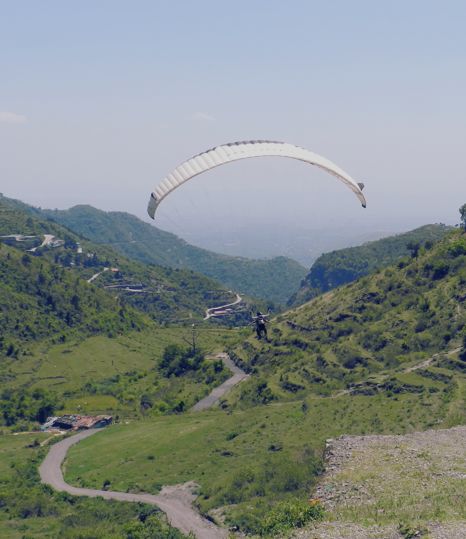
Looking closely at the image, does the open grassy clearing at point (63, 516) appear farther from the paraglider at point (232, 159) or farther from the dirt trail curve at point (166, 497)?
the paraglider at point (232, 159)

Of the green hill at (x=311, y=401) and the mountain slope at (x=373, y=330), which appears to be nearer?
the green hill at (x=311, y=401)

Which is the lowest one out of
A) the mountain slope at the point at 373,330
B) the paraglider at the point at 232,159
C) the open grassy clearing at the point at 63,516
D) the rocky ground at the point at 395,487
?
the open grassy clearing at the point at 63,516

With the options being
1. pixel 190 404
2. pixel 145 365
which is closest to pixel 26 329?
pixel 145 365

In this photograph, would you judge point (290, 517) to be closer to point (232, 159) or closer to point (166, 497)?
point (166, 497)

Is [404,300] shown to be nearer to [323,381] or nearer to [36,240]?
[323,381]

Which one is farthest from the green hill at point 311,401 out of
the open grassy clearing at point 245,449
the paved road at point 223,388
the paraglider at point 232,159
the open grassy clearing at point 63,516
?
the paraglider at point 232,159

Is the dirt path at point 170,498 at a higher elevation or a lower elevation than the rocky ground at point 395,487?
lower

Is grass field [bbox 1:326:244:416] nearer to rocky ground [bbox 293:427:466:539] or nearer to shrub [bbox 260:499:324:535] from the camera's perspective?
rocky ground [bbox 293:427:466:539]
